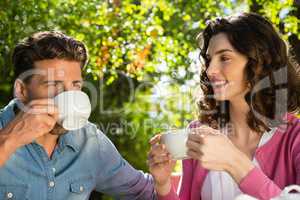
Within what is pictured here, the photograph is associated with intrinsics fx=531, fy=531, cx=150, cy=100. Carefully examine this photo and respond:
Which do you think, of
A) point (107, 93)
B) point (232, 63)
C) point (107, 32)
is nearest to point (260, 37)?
point (232, 63)

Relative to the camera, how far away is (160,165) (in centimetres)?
204

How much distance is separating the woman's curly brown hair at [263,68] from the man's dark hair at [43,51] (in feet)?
1.91

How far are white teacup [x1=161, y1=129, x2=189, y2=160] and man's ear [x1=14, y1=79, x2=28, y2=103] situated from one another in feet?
2.11

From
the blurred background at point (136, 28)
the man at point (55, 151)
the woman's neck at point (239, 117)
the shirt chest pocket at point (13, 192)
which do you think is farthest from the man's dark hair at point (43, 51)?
the blurred background at point (136, 28)

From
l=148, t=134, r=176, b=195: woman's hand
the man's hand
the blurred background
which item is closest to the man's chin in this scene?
the man's hand

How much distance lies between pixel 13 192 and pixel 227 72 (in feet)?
3.08

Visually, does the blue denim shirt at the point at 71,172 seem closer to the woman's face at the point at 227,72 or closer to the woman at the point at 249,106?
the woman at the point at 249,106

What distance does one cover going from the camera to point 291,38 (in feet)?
12.0

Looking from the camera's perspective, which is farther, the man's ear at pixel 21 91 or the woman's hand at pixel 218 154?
the man's ear at pixel 21 91

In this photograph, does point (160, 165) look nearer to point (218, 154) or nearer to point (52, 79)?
point (218, 154)

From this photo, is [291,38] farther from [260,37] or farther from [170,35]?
Result: [260,37]

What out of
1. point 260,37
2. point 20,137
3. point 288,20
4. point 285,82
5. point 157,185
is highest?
point 288,20

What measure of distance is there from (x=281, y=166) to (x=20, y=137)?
0.97 m

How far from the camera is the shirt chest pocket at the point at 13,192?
6.50 feet
